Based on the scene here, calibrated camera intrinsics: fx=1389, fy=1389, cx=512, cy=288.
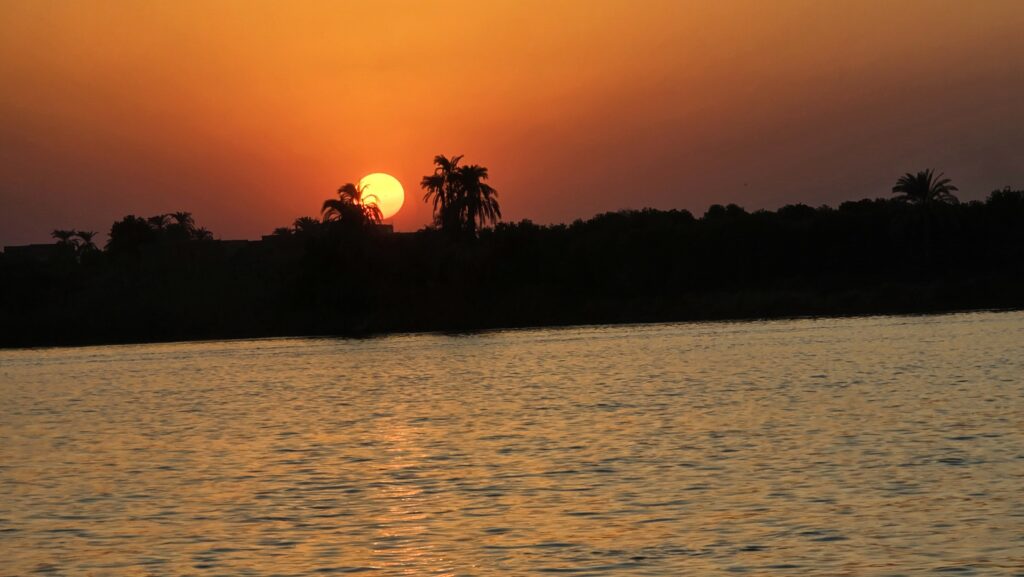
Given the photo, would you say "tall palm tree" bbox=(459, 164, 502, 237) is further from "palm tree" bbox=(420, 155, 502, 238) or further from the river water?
the river water

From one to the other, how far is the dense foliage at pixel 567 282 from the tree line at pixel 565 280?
0.13 m

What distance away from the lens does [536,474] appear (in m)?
26.4

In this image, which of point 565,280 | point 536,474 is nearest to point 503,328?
point 565,280

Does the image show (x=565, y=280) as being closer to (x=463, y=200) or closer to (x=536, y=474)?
(x=463, y=200)

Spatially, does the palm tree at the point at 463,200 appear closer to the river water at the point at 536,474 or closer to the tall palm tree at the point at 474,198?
the tall palm tree at the point at 474,198

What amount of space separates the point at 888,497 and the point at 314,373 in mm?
48388

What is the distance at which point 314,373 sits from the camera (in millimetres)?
68000

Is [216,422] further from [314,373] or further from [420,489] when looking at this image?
[314,373]

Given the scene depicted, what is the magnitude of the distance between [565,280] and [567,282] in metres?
0.29

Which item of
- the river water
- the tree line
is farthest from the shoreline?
the river water

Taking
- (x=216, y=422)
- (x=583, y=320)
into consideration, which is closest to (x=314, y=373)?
(x=216, y=422)

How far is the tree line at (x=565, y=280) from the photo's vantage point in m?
120

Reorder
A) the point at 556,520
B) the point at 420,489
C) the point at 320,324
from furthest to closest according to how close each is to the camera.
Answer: the point at 320,324, the point at 420,489, the point at 556,520

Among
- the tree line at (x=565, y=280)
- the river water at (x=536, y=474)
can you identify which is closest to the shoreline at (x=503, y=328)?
the tree line at (x=565, y=280)
